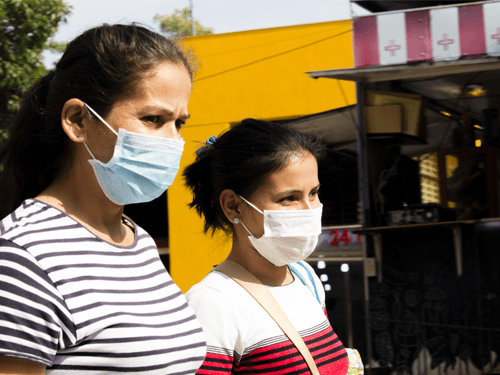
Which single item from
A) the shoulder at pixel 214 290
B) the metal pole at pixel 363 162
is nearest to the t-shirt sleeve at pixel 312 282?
the shoulder at pixel 214 290

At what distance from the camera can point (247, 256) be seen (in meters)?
2.22

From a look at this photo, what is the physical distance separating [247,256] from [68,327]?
40.6 inches

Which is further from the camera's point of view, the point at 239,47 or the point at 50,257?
the point at 239,47

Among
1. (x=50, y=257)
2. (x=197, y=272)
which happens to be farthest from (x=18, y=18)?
(x=50, y=257)

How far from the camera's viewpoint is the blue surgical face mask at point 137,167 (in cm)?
155

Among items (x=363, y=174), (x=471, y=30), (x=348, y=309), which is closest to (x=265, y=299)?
(x=363, y=174)

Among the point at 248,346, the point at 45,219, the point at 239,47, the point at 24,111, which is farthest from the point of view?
the point at 239,47

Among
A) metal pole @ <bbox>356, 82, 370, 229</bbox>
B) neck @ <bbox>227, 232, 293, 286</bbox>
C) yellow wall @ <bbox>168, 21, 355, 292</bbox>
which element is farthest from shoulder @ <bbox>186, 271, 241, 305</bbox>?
yellow wall @ <bbox>168, 21, 355, 292</bbox>

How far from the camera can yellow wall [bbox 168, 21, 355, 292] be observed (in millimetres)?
8914

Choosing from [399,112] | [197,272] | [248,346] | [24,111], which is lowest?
[197,272]

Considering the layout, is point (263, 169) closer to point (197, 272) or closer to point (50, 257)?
point (50, 257)

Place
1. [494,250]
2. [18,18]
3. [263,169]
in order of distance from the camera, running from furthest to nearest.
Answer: [18,18] → [494,250] → [263,169]

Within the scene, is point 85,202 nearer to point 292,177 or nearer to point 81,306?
point 81,306

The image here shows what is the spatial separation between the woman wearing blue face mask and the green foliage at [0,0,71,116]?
7.60 meters
